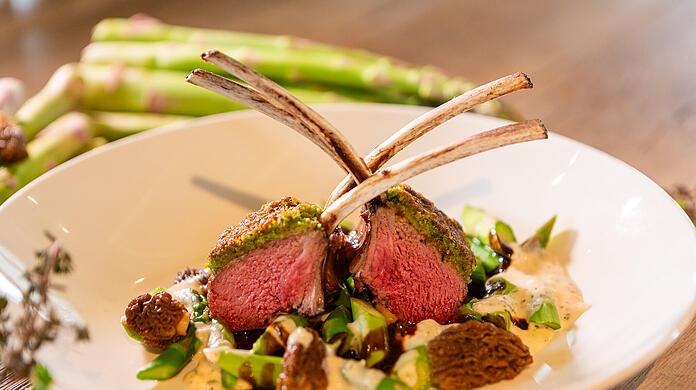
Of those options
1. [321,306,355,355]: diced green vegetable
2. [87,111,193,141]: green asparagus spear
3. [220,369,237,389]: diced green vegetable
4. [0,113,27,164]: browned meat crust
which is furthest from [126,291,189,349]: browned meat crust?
[87,111,193,141]: green asparagus spear

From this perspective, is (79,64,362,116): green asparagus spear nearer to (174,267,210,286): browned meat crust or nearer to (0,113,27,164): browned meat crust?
(0,113,27,164): browned meat crust

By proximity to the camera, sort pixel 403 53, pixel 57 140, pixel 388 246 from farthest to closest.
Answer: pixel 403 53 → pixel 57 140 → pixel 388 246

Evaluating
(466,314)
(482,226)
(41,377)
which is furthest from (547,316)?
(41,377)

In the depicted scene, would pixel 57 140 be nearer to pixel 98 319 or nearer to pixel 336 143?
pixel 98 319

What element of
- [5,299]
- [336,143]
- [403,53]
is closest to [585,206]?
[336,143]

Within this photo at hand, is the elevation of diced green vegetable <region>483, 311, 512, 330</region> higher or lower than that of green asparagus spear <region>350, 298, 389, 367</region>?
lower

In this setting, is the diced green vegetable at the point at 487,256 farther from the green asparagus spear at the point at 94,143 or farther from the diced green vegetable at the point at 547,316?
the green asparagus spear at the point at 94,143
